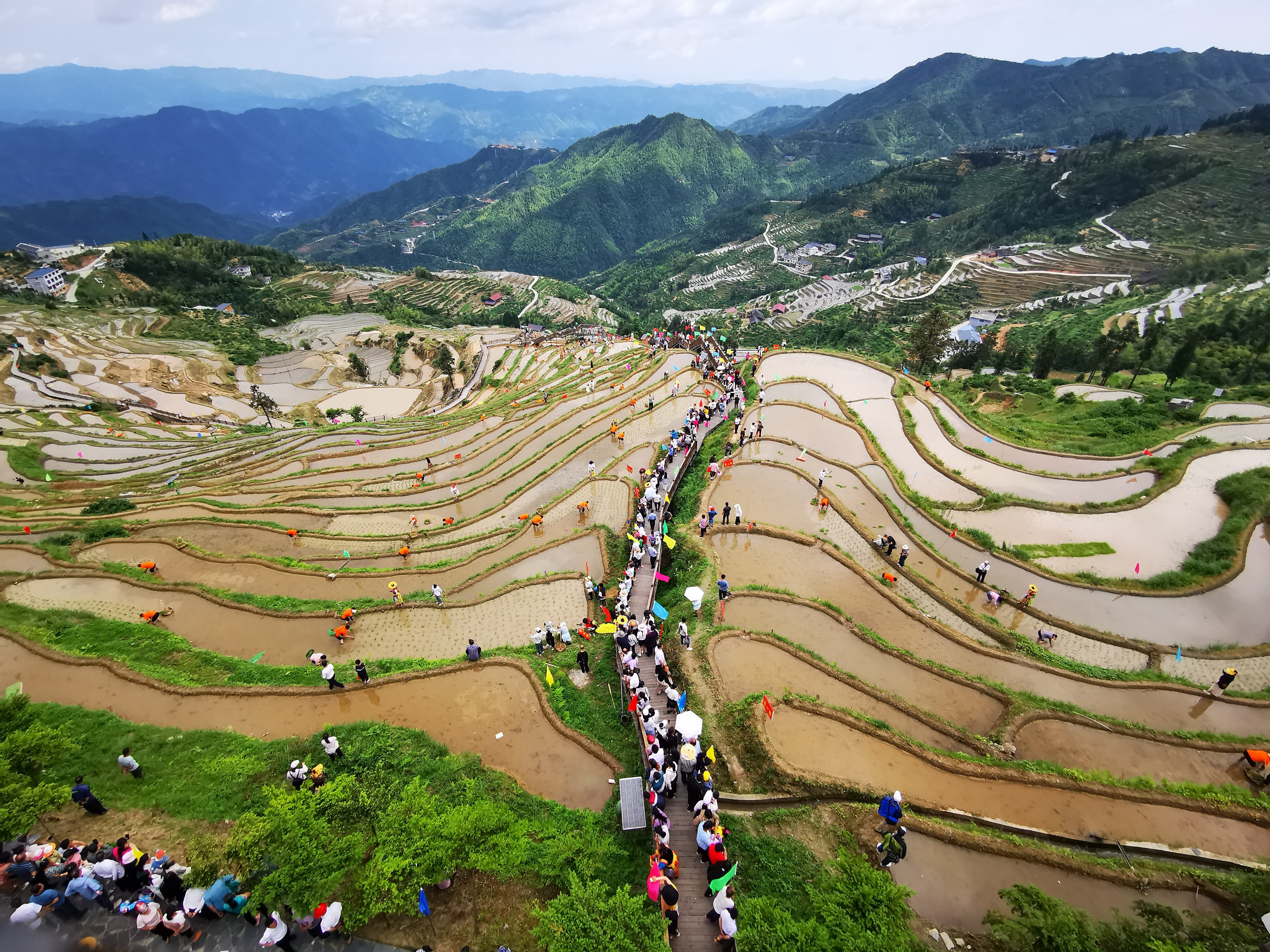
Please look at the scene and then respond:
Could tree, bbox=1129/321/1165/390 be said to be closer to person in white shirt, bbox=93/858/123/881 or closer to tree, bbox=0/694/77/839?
person in white shirt, bbox=93/858/123/881

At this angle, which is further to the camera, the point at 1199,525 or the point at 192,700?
the point at 1199,525

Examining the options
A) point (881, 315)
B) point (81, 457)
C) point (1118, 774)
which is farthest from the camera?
point (881, 315)

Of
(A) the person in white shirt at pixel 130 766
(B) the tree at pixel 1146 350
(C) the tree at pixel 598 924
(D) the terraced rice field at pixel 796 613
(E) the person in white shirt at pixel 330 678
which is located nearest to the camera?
(C) the tree at pixel 598 924

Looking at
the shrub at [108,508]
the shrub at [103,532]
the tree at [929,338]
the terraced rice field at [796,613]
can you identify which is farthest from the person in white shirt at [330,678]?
the tree at [929,338]

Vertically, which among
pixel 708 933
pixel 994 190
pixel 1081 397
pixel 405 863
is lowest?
pixel 708 933

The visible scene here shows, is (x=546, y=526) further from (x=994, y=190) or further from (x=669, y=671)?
(x=994, y=190)

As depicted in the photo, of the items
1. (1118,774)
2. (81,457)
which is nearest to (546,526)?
(1118,774)

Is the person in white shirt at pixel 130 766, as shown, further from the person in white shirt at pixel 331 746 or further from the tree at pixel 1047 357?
the tree at pixel 1047 357
